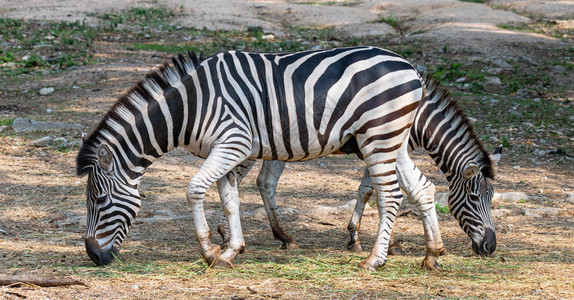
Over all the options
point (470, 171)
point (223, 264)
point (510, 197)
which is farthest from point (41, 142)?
point (510, 197)

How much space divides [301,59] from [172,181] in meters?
3.83

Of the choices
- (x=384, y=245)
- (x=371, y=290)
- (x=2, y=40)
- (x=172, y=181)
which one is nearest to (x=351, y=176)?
(x=172, y=181)

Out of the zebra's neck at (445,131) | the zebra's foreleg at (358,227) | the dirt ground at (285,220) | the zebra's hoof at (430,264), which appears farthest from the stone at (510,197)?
the zebra's hoof at (430,264)

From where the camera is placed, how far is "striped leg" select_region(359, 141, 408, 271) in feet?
18.1

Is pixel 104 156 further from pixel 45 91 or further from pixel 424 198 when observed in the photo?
pixel 45 91

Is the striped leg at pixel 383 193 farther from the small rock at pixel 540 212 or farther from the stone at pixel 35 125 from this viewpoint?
the stone at pixel 35 125

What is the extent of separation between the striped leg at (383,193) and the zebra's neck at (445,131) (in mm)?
960

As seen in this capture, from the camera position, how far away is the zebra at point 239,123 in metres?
5.47

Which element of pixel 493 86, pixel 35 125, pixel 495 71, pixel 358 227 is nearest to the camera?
pixel 358 227

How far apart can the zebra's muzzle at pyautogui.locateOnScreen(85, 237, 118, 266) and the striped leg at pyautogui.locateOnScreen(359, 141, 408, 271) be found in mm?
2201

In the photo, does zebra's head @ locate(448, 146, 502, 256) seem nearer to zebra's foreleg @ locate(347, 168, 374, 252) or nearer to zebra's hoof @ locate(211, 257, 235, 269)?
zebra's foreleg @ locate(347, 168, 374, 252)

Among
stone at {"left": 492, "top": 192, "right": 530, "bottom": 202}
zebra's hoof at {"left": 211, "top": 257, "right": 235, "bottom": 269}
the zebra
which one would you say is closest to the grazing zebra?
the zebra

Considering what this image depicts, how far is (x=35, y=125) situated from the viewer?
36.7 feet

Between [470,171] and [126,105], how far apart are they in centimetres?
338
